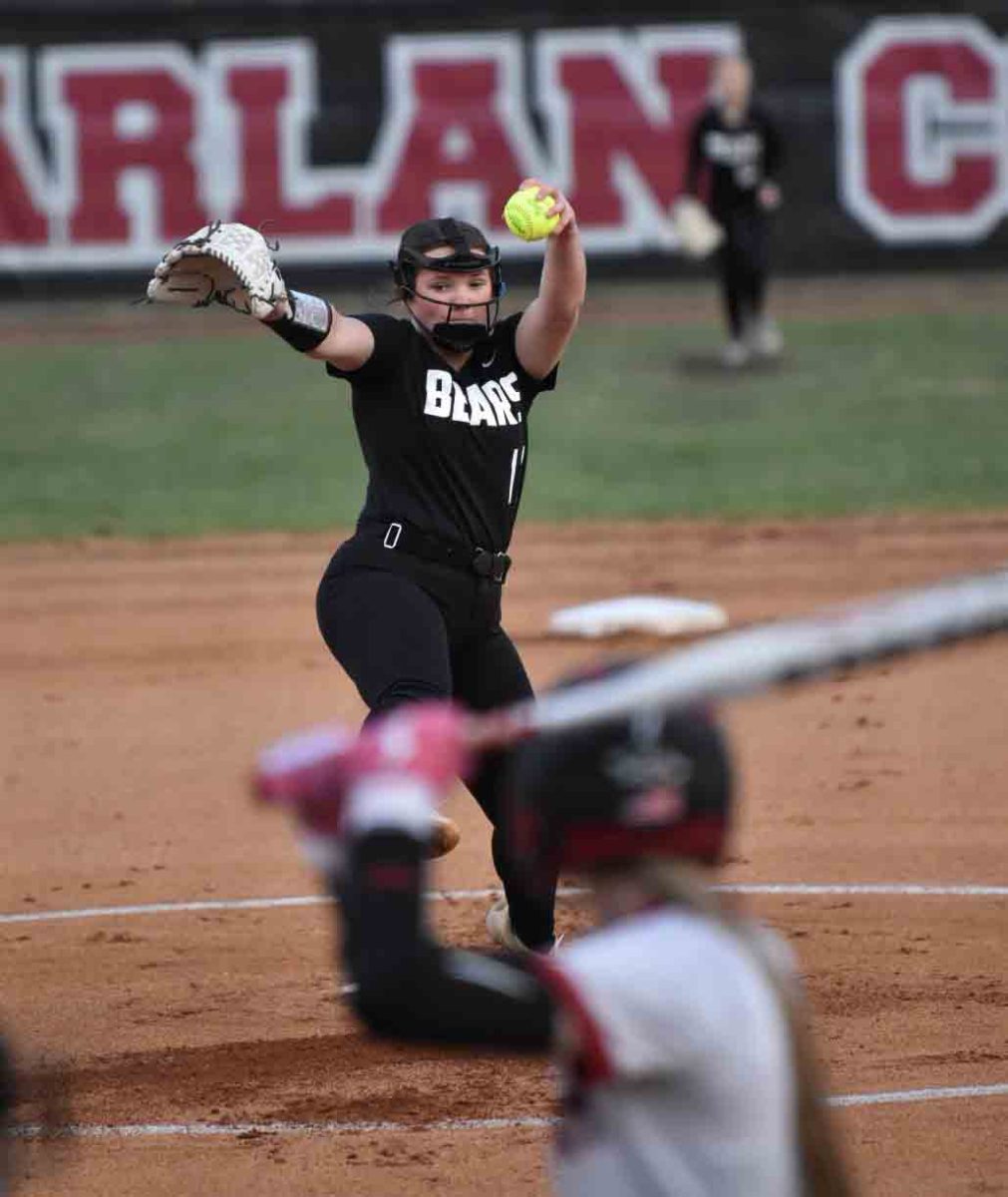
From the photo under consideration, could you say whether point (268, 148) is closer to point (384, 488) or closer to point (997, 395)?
point (997, 395)

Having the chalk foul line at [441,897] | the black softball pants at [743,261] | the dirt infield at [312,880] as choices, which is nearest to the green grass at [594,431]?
the black softball pants at [743,261]

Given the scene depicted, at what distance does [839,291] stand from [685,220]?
376cm

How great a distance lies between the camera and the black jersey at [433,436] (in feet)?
22.5

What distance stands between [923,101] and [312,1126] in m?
17.2

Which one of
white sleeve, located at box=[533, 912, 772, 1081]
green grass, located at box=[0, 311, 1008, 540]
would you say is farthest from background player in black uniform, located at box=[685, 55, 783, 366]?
white sleeve, located at box=[533, 912, 772, 1081]

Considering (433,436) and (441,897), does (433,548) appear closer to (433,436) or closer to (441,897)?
(433,436)

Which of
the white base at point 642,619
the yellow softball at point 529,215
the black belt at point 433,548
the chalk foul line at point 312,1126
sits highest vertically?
the yellow softball at point 529,215

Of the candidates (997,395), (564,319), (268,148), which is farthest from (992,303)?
(564,319)

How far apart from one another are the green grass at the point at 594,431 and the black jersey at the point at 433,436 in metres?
8.58

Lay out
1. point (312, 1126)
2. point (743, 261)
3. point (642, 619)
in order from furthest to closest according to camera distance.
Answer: point (743, 261) → point (642, 619) → point (312, 1126)

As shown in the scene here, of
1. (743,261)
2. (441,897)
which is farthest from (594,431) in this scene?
(441,897)

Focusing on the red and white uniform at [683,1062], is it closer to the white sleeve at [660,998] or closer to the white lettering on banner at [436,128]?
the white sleeve at [660,998]

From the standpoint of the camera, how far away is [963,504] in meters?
15.4

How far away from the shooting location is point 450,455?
686 centimetres
